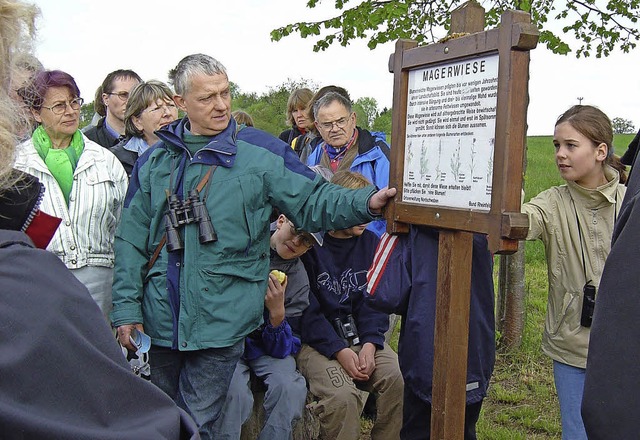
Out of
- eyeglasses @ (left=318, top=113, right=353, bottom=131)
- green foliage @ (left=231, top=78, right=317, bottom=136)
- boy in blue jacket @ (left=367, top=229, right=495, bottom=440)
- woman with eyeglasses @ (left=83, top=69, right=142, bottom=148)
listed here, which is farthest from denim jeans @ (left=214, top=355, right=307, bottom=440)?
green foliage @ (left=231, top=78, right=317, bottom=136)

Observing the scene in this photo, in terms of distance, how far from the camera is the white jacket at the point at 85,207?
144 inches

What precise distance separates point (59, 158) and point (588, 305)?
118 inches

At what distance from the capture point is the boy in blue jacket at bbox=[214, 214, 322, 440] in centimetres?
364

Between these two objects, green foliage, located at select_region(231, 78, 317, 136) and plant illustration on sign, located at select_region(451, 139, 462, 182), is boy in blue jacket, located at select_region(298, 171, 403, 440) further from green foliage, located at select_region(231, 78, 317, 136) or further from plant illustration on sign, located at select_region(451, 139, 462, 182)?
green foliage, located at select_region(231, 78, 317, 136)

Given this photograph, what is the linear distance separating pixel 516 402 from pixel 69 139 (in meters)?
3.69

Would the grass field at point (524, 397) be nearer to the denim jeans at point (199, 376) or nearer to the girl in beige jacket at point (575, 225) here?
the girl in beige jacket at point (575, 225)

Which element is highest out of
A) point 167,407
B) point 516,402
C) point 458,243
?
point 458,243

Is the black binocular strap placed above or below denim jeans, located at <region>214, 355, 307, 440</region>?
above

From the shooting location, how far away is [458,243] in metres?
2.72

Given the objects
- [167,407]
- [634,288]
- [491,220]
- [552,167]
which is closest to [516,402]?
[491,220]

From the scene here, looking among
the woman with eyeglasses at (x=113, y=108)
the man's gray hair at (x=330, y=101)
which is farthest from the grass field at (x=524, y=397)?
the woman with eyeglasses at (x=113, y=108)

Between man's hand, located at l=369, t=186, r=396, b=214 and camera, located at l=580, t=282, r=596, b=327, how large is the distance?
1.20 m

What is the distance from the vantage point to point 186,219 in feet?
10.7

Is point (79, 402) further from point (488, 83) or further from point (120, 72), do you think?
point (120, 72)
